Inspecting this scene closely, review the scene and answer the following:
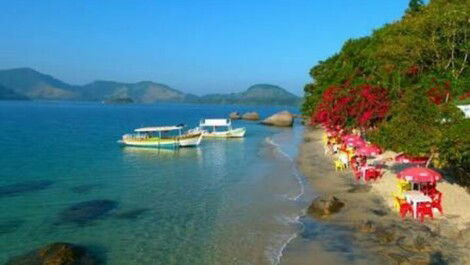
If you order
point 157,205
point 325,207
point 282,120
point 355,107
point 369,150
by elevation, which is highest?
point 355,107

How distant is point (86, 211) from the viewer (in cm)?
2359

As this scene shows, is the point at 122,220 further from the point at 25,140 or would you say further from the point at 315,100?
the point at 25,140

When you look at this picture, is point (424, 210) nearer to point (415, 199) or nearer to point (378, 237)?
point (415, 199)

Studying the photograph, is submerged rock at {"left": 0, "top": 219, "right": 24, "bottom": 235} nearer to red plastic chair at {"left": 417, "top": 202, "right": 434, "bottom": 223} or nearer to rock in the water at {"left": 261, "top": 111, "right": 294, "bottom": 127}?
red plastic chair at {"left": 417, "top": 202, "right": 434, "bottom": 223}

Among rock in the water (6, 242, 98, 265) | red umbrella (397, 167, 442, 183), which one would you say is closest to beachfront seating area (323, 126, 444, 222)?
red umbrella (397, 167, 442, 183)

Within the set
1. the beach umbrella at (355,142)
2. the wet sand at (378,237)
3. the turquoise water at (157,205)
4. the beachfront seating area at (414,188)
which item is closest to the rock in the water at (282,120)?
the turquoise water at (157,205)

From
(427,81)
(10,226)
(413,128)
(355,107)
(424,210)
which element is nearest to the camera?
(424,210)

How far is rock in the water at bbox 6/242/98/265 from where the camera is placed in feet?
51.8

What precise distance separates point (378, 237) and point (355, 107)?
41.5ft

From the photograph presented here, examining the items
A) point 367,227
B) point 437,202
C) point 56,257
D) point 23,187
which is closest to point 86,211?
point 56,257

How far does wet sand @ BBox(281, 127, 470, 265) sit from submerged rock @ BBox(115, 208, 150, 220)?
7.62 m

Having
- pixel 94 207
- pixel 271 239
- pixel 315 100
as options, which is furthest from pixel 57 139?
pixel 271 239

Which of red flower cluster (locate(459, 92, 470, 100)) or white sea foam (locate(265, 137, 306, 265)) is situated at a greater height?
red flower cluster (locate(459, 92, 470, 100))

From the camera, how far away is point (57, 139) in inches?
2559
